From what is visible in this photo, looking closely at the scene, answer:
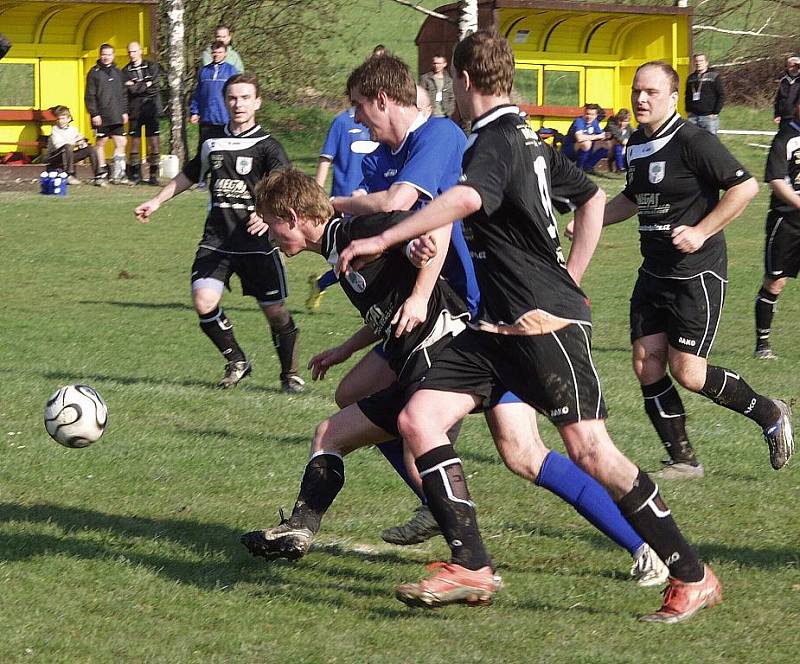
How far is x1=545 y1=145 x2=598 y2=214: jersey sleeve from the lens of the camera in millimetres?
4746

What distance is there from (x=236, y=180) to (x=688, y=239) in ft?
12.6

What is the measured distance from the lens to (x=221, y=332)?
904cm

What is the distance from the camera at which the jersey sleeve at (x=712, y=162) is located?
626 centimetres

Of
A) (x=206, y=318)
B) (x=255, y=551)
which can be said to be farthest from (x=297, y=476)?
(x=206, y=318)

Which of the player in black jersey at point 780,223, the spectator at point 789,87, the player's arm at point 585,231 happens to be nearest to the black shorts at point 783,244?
the player in black jersey at point 780,223

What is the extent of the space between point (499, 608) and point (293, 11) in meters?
25.3

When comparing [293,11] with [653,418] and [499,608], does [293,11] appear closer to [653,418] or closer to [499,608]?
[653,418]

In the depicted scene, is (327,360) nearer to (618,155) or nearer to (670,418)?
(670,418)

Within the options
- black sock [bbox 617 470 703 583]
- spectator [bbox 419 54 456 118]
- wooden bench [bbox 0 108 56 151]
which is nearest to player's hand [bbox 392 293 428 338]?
black sock [bbox 617 470 703 583]

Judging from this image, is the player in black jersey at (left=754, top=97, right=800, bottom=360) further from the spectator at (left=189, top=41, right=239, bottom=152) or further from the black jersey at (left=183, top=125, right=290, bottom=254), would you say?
the spectator at (left=189, top=41, right=239, bottom=152)

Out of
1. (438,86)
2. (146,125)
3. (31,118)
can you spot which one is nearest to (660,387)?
(438,86)

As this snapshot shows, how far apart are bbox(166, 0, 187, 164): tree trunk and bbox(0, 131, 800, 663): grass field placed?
13285 mm

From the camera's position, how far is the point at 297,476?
6520 millimetres

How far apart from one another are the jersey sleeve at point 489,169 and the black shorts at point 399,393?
62cm
